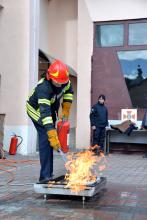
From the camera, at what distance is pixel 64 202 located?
543 centimetres

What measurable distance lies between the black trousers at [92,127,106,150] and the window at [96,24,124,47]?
316 cm

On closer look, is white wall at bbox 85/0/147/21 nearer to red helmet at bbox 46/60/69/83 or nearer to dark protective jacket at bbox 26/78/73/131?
dark protective jacket at bbox 26/78/73/131

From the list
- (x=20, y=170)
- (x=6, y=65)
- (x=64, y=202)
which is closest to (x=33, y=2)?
(x=6, y=65)

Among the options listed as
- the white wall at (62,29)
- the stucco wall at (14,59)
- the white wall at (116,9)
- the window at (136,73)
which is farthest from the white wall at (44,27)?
the window at (136,73)

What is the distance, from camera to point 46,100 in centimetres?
593

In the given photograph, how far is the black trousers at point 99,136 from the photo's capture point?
12.7 meters

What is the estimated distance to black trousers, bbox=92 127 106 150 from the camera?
12.7 meters

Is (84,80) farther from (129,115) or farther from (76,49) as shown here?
(129,115)

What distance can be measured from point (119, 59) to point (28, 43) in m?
3.40

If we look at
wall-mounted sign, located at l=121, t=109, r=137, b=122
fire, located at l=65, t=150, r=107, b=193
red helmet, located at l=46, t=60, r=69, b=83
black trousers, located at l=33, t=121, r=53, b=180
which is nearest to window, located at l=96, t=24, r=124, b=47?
wall-mounted sign, located at l=121, t=109, r=137, b=122

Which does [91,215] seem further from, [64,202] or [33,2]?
[33,2]

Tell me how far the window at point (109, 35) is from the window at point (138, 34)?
309mm

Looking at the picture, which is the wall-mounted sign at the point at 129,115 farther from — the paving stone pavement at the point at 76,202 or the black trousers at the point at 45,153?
the black trousers at the point at 45,153

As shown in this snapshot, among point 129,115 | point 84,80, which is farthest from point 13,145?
point 129,115
